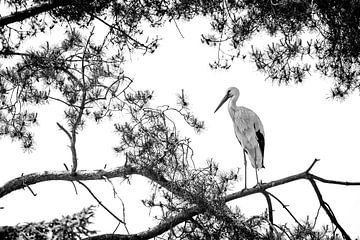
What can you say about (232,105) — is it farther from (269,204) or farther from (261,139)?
(269,204)

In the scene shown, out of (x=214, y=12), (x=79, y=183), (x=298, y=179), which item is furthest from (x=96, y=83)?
(x=298, y=179)

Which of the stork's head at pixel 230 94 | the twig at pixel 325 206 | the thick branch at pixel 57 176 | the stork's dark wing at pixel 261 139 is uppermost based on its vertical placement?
the stork's head at pixel 230 94

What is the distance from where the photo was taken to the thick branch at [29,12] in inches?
140

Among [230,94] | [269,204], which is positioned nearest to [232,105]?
[230,94]

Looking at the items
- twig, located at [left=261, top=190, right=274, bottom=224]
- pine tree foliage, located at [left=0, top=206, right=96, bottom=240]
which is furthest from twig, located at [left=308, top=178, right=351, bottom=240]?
pine tree foliage, located at [left=0, top=206, right=96, bottom=240]

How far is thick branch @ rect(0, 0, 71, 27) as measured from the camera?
11.6ft

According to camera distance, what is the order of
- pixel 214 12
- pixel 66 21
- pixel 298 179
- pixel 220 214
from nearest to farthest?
pixel 220 214
pixel 298 179
pixel 214 12
pixel 66 21

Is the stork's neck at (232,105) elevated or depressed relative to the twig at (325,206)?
elevated

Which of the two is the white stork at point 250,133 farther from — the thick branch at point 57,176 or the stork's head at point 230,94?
the thick branch at point 57,176

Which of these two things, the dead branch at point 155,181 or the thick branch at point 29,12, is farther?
the thick branch at point 29,12

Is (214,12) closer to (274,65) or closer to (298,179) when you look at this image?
(274,65)

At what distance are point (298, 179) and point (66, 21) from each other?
153cm

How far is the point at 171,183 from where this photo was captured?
3094mm

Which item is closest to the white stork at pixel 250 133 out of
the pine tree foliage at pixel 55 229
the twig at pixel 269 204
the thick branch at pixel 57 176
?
the twig at pixel 269 204
